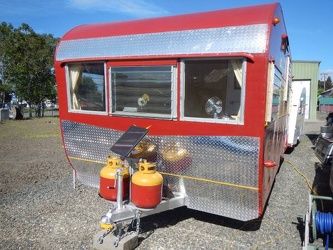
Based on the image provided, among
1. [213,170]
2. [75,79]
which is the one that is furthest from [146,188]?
[75,79]

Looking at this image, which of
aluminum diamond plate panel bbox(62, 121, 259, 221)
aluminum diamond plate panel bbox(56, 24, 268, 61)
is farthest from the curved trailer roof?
aluminum diamond plate panel bbox(62, 121, 259, 221)

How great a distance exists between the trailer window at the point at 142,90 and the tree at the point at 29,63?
2072cm

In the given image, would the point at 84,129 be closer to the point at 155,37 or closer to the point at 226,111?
the point at 155,37

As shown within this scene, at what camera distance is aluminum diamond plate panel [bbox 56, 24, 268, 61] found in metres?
3.32

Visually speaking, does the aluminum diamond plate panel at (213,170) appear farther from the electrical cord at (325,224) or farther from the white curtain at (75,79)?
the white curtain at (75,79)

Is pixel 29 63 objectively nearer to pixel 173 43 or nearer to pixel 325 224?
pixel 173 43

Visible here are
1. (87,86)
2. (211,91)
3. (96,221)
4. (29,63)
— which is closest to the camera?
(211,91)

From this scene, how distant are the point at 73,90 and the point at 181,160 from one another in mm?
2178

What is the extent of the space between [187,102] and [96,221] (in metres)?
2.21

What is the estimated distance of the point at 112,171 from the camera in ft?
12.3

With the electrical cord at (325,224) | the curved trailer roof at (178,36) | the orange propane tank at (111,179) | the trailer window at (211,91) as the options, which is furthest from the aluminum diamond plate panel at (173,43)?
the electrical cord at (325,224)

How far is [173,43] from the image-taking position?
376 centimetres

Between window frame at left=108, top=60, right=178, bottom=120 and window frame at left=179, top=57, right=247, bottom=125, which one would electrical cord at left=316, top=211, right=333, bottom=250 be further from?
window frame at left=108, top=60, right=178, bottom=120

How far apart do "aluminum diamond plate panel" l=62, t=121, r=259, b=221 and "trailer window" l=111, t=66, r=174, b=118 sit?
0.37 meters
